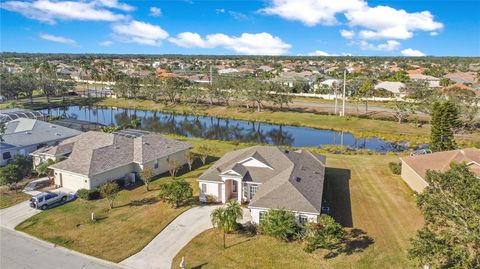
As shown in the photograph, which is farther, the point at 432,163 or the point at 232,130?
the point at 232,130

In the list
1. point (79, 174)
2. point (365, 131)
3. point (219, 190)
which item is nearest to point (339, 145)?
point (365, 131)

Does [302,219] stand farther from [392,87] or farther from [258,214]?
[392,87]

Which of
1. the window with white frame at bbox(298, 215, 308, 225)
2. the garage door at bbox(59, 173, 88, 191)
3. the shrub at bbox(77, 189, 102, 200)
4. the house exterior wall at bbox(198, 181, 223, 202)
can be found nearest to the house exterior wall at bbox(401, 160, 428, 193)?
the window with white frame at bbox(298, 215, 308, 225)

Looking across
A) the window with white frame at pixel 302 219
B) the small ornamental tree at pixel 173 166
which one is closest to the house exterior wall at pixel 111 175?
the small ornamental tree at pixel 173 166

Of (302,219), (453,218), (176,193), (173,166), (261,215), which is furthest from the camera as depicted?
(173,166)

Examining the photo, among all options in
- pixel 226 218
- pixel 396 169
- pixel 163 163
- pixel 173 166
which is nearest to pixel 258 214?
pixel 226 218

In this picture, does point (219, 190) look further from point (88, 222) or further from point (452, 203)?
point (452, 203)
